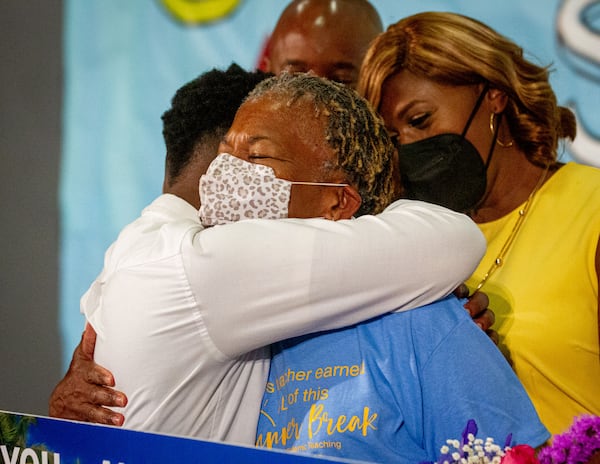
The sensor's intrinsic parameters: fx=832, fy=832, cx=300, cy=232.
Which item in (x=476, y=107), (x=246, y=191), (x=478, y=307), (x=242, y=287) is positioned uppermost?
(x=476, y=107)

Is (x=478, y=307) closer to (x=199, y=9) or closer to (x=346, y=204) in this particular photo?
(x=346, y=204)

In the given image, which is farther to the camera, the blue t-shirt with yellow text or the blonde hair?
the blonde hair

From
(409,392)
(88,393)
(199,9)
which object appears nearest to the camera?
(409,392)

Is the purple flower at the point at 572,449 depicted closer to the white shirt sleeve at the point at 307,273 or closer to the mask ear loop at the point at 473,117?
the white shirt sleeve at the point at 307,273

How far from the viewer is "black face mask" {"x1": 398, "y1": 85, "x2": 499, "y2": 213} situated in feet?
7.07

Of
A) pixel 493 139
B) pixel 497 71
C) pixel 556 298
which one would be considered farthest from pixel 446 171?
pixel 556 298

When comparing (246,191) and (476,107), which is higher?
(476,107)

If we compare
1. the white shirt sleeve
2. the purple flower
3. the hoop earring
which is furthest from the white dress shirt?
the hoop earring

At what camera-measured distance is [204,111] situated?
240cm

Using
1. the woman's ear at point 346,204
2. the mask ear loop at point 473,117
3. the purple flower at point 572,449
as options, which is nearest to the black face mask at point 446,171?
the mask ear loop at point 473,117

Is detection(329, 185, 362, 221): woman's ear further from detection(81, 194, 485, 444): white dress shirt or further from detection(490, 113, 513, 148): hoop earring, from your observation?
detection(490, 113, 513, 148): hoop earring

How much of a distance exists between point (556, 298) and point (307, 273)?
2.53ft

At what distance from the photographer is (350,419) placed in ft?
5.37

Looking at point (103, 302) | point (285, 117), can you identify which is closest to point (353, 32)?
point (285, 117)
